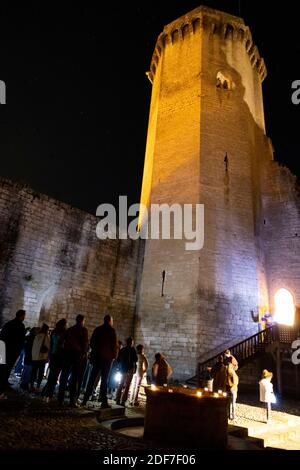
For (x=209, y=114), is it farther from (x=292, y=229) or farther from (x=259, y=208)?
(x=292, y=229)

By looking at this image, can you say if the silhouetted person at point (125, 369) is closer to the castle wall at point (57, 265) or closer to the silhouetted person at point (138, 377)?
the silhouetted person at point (138, 377)

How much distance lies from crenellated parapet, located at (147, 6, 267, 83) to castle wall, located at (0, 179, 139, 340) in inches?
475

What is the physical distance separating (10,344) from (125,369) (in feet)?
7.47

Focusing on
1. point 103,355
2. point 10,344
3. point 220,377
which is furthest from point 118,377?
point 10,344

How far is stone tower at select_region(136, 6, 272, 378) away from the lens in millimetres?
12023

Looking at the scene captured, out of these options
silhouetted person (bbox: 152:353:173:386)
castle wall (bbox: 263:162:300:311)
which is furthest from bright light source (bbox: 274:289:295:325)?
silhouetted person (bbox: 152:353:173:386)

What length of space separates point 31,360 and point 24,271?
204 inches

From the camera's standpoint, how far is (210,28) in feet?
55.8

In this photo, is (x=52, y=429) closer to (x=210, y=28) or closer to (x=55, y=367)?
(x=55, y=367)

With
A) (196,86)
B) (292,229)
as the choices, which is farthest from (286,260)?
(196,86)

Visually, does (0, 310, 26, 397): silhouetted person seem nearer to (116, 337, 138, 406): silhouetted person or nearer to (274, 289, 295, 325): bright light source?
(116, 337, 138, 406): silhouetted person

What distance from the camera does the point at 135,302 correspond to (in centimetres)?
1373

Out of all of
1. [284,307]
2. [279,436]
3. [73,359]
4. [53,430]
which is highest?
[284,307]

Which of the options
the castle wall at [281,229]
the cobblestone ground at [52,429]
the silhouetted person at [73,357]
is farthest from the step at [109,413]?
the castle wall at [281,229]
